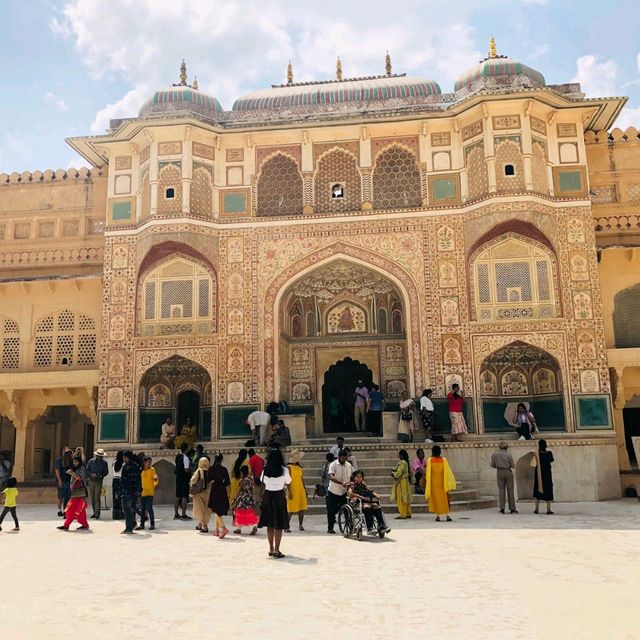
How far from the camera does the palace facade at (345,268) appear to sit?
1591 centimetres

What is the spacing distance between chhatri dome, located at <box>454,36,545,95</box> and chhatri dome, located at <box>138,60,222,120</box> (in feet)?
20.2

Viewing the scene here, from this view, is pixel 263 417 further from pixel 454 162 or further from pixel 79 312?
pixel 454 162

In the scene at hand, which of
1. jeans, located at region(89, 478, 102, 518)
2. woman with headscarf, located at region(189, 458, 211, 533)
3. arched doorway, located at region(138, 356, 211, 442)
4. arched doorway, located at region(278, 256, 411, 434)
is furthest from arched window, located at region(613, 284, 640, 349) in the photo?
jeans, located at region(89, 478, 102, 518)

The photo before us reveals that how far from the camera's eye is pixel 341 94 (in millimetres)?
17953

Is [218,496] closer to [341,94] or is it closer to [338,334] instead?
[338,334]

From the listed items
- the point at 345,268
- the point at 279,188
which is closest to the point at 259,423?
the point at 345,268

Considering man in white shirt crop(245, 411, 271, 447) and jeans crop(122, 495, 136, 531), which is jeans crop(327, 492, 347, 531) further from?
man in white shirt crop(245, 411, 271, 447)

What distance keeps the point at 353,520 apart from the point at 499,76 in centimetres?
1183

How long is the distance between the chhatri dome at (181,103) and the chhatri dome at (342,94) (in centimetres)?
71

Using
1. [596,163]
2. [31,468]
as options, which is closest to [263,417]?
[31,468]

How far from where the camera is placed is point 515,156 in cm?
1619

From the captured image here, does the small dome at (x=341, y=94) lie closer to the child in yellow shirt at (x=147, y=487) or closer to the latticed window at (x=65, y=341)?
the latticed window at (x=65, y=341)

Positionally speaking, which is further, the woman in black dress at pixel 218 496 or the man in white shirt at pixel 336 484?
the man in white shirt at pixel 336 484

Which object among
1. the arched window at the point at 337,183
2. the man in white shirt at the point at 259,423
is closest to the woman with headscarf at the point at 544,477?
the man in white shirt at the point at 259,423
